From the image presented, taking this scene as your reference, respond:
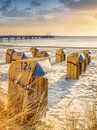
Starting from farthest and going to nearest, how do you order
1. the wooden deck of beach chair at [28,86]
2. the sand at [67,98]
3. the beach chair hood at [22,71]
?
1. the sand at [67,98]
2. the beach chair hood at [22,71]
3. the wooden deck of beach chair at [28,86]

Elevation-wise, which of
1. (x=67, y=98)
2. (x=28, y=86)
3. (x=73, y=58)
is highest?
(x=73, y=58)

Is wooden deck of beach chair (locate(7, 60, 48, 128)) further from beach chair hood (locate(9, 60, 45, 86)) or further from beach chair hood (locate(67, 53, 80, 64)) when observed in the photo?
beach chair hood (locate(67, 53, 80, 64))

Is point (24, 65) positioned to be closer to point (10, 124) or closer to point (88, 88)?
point (10, 124)

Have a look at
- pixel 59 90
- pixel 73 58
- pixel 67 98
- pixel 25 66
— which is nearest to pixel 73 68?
pixel 73 58

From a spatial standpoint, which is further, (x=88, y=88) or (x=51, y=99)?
(x=88, y=88)

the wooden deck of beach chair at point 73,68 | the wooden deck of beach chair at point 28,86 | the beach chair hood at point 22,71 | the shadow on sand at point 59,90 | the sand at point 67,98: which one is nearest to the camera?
the wooden deck of beach chair at point 28,86

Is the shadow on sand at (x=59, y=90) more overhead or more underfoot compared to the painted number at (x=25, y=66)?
more underfoot

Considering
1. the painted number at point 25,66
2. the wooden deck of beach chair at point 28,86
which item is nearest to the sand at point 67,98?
the wooden deck of beach chair at point 28,86

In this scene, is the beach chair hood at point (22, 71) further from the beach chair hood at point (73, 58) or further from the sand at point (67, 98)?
the beach chair hood at point (73, 58)

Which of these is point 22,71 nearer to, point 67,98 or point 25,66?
point 25,66

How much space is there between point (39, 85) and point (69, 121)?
1702mm

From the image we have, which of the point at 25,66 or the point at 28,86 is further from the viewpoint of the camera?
the point at 25,66

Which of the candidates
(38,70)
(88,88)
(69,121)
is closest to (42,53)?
(88,88)

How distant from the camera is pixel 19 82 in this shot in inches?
195
